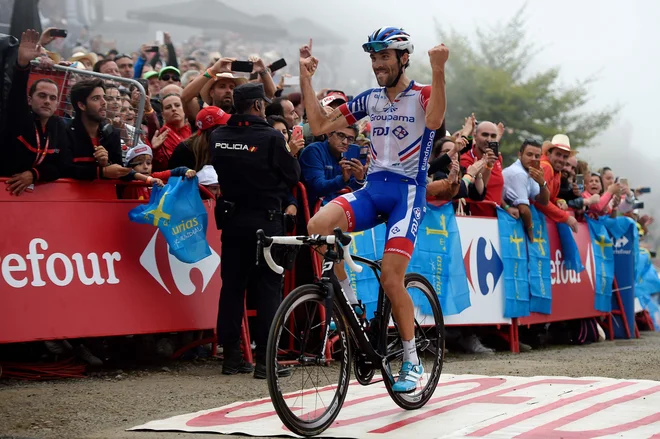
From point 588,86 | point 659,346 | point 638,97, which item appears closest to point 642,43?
point 638,97

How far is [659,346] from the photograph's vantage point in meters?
13.6

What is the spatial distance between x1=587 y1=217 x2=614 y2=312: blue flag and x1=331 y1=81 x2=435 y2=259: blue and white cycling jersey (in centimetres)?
873

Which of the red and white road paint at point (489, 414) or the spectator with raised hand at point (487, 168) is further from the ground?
the spectator with raised hand at point (487, 168)

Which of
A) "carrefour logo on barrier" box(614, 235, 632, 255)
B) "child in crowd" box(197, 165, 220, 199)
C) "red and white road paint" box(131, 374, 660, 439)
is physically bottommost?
"red and white road paint" box(131, 374, 660, 439)

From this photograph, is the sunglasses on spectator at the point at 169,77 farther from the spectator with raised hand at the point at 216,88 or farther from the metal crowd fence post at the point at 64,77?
the metal crowd fence post at the point at 64,77

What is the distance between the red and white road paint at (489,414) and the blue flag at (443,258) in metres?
3.08

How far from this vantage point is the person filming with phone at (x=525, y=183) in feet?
42.3

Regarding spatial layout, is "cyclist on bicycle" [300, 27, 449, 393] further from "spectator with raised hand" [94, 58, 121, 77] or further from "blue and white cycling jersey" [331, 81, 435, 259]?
"spectator with raised hand" [94, 58, 121, 77]

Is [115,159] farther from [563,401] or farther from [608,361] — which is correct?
[608,361]

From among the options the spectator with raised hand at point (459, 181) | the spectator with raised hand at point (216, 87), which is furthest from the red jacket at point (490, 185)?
the spectator with raised hand at point (216, 87)

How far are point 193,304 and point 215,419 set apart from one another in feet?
9.55

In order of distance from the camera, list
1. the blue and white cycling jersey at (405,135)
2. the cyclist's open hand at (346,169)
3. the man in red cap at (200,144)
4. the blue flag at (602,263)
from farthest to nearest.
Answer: the blue flag at (602,263), the man in red cap at (200,144), the cyclist's open hand at (346,169), the blue and white cycling jersey at (405,135)

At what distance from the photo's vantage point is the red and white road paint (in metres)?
6.13

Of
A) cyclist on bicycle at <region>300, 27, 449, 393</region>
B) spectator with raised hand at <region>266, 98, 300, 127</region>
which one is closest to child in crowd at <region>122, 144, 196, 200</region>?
spectator with raised hand at <region>266, 98, 300, 127</region>
